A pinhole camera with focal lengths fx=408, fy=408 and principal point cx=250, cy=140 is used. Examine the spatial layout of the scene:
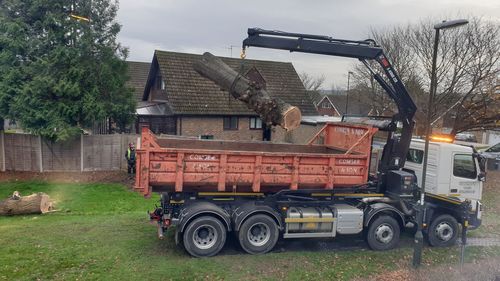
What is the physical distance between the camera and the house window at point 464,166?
10492 mm

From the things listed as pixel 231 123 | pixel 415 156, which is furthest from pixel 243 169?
pixel 231 123

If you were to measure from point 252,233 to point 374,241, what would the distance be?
123 inches

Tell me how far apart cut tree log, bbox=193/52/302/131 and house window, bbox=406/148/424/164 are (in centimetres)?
322

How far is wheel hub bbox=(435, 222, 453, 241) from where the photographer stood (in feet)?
35.0

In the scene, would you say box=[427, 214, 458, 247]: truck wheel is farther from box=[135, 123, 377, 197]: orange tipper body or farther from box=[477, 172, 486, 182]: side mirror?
box=[135, 123, 377, 197]: orange tipper body

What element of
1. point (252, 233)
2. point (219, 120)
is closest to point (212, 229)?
point (252, 233)

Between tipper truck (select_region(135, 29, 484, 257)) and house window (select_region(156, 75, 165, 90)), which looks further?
house window (select_region(156, 75, 165, 90))

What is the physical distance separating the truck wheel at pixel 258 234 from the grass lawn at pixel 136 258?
0.74 feet

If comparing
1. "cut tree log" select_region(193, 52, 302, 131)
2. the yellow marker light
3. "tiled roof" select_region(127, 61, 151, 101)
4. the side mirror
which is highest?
"tiled roof" select_region(127, 61, 151, 101)

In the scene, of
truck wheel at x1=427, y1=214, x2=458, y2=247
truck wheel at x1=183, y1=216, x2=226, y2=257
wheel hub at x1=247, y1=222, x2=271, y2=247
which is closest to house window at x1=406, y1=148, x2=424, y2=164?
truck wheel at x1=427, y1=214, x2=458, y2=247

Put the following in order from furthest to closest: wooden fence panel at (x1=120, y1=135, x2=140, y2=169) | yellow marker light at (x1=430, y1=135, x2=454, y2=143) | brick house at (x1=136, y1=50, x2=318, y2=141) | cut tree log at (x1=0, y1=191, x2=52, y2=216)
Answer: brick house at (x1=136, y1=50, x2=318, y2=141) → wooden fence panel at (x1=120, y1=135, x2=140, y2=169) → cut tree log at (x1=0, y1=191, x2=52, y2=216) → yellow marker light at (x1=430, y1=135, x2=454, y2=143)

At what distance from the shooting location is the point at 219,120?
26172mm

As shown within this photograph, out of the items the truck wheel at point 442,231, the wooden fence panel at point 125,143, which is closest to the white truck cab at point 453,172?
the truck wheel at point 442,231

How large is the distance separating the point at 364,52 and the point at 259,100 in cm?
298
